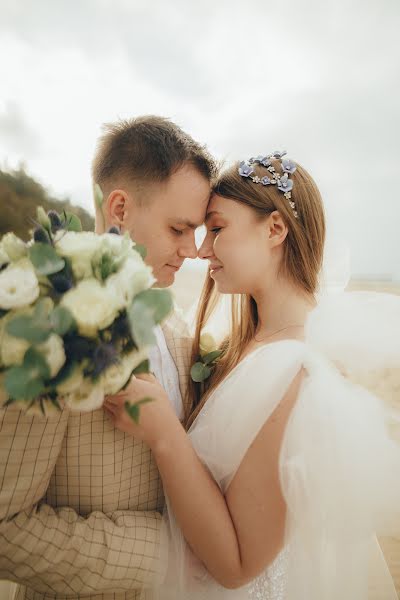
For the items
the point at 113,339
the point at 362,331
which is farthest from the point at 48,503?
the point at 362,331

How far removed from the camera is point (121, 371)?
3.66ft

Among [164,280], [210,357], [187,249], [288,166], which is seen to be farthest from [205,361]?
[288,166]

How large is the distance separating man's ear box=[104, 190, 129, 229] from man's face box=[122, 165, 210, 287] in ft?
0.08

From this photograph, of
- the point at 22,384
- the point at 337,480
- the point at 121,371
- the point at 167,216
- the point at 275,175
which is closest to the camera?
the point at 22,384

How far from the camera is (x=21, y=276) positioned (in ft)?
3.55

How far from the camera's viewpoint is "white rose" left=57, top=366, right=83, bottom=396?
106 centimetres

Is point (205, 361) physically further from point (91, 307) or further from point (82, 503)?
point (91, 307)

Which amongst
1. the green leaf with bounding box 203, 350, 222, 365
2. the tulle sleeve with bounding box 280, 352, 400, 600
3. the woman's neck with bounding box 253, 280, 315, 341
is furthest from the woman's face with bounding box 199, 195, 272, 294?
the tulle sleeve with bounding box 280, 352, 400, 600

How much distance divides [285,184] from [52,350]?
214 centimetres

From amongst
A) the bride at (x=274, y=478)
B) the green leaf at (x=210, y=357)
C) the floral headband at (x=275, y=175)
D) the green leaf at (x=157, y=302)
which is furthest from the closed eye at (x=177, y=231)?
the green leaf at (x=157, y=302)

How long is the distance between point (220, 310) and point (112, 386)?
2441 mm

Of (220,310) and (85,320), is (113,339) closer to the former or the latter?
(85,320)

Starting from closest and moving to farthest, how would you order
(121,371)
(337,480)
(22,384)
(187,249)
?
(22,384) → (121,371) → (337,480) → (187,249)

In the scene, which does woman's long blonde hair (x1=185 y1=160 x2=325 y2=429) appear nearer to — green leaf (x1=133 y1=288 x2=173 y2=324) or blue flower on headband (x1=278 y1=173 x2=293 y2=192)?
blue flower on headband (x1=278 y1=173 x2=293 y2=192)
